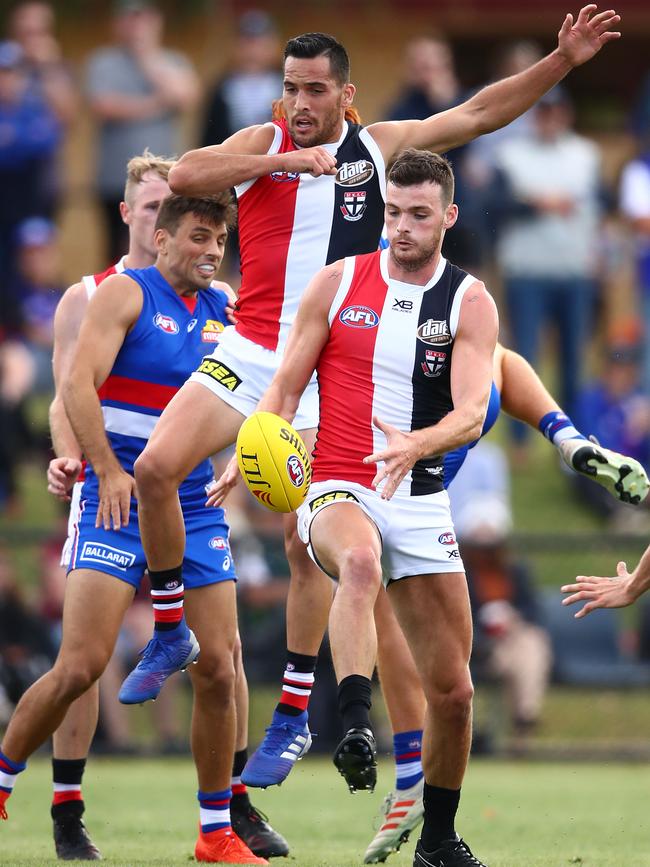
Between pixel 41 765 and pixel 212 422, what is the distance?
6.33 metres

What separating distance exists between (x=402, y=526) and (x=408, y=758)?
1613mm

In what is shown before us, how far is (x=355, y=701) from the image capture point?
647 centimetres

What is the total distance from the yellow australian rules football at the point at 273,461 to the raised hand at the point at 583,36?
7.44ft

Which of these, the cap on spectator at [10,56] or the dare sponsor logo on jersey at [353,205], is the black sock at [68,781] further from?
the cap on spectator at [10,56]

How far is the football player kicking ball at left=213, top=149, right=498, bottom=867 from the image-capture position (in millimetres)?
6734

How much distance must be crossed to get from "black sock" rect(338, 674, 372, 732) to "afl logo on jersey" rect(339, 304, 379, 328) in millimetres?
1489

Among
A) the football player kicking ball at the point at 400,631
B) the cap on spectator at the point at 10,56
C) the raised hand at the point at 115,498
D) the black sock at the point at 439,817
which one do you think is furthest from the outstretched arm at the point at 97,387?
the cap on spectator at the point at 10,56

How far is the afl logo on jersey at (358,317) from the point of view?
23.0ft

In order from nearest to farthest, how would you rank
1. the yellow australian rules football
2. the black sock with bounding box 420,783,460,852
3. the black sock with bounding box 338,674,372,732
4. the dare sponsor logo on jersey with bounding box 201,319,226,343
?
1. the black sock with bounding box 338,674,372,732
2. the yellow australian rules football
3. the black sock with bounding box 420,783,460,852
4. the dare sponsor logo on jersey with bounding box 201,319,226,343

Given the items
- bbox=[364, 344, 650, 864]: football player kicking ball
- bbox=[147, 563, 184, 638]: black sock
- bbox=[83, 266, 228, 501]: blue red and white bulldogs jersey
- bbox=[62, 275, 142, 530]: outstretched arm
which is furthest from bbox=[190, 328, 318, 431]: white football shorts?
bbox=[364, 344, 650, 864]: football player kicking ball

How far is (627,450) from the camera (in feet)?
51.6

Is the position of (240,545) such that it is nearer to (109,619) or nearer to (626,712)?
(626,712)

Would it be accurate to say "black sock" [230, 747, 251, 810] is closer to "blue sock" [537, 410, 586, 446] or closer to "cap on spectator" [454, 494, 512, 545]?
"blue sock" [537, 410, 586, 446]

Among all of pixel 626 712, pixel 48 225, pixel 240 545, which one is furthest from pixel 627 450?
pixel 48 225
